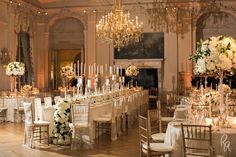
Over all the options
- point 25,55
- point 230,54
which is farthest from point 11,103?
point 230,54

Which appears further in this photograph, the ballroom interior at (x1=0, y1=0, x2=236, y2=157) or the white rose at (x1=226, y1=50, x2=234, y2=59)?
the ballroom interior at (x1=0, y1=0, x2=236, y2=157)

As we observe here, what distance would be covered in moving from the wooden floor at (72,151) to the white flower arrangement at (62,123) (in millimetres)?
255

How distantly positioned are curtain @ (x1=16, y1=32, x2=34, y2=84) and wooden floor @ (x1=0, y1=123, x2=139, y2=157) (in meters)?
9.15

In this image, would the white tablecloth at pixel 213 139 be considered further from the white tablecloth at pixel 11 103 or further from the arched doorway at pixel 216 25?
the arched doorway at pixel 216 25

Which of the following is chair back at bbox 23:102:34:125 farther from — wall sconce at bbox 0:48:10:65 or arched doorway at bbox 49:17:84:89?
arched doorway at bbox 49:17:84:89

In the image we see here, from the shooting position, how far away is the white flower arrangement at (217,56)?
515 centimetres

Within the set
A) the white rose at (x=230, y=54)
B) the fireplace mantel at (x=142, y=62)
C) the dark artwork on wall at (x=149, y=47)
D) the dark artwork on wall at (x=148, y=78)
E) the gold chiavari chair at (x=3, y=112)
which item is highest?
the dark artwork on wall at (x=149, y=47)

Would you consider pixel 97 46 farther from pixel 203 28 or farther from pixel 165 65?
pixel 203 28

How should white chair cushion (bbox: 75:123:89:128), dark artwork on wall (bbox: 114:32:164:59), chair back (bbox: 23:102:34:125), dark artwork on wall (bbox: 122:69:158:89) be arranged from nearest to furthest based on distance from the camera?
white chair cushion (bbox: 75:123:89:128), chair back (bbox: 23:102:34:125), dark artwork on wall (bbox: 114:32:164:59), dark artwork on wall (bbox: 122:69:158:89)

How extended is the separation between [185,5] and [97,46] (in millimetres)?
4824

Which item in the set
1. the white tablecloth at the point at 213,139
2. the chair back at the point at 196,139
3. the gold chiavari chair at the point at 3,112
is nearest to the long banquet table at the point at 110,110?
the white tablecloth at the point at 213,139

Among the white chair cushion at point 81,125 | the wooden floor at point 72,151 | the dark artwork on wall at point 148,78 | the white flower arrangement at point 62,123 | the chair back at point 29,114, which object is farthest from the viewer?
the dark artwork on wall at point 148,78

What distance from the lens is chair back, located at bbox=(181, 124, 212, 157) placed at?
16.0 feet

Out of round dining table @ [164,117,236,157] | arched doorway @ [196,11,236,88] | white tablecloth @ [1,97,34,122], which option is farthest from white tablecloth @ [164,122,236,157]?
arched doorway @ [196,11,236,88]
